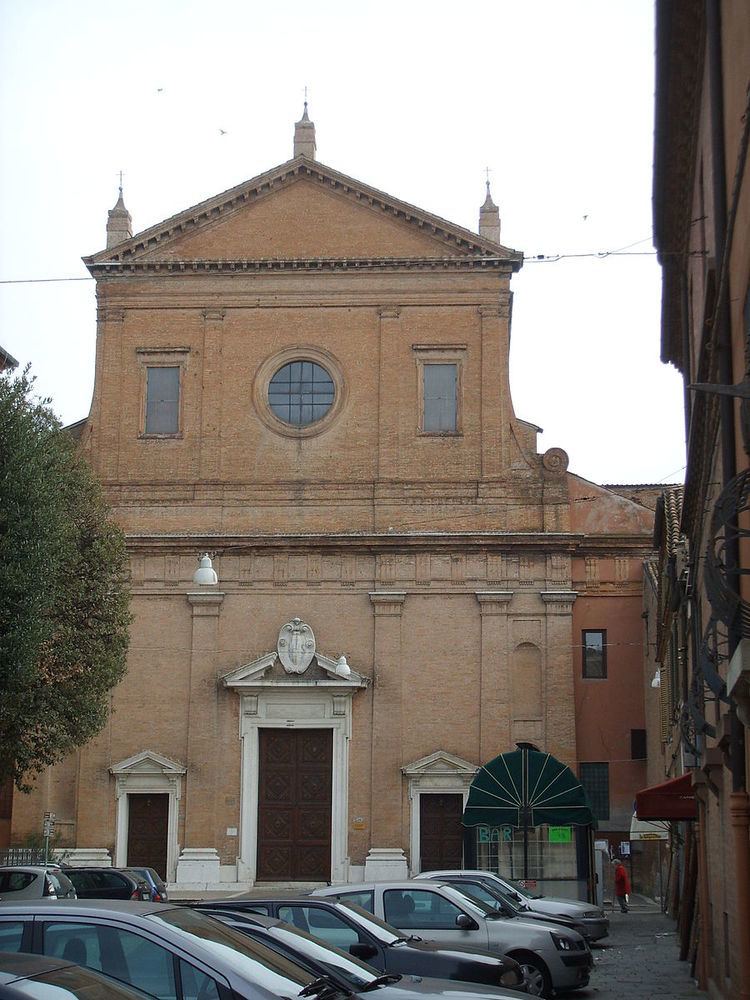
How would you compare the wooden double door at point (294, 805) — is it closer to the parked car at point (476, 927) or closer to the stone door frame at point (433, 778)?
the stone door frame at point (433, 778)

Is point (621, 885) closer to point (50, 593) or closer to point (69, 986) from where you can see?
point (50, 593)

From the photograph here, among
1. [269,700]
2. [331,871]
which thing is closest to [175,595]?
[269,700]

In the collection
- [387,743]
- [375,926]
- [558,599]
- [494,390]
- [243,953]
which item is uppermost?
[494,390]

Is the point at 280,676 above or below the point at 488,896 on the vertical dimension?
above

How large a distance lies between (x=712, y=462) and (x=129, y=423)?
834 inches

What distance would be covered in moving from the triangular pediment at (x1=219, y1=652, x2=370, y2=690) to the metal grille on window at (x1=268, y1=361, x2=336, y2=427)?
558cm

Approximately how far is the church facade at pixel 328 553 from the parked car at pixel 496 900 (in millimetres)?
12456

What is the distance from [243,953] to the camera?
25.1ft

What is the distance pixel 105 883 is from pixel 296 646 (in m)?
10.7

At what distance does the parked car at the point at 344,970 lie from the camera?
864cm

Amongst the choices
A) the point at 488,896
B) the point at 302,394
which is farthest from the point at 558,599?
the point at 488,896

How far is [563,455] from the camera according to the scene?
31969 mm

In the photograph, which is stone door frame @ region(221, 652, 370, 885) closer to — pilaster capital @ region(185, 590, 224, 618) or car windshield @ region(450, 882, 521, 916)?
pilaster capital @ region(185, 590, 224, 618)

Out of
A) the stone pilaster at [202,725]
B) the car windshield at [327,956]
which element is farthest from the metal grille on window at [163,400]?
the car windshield at [327,956]
